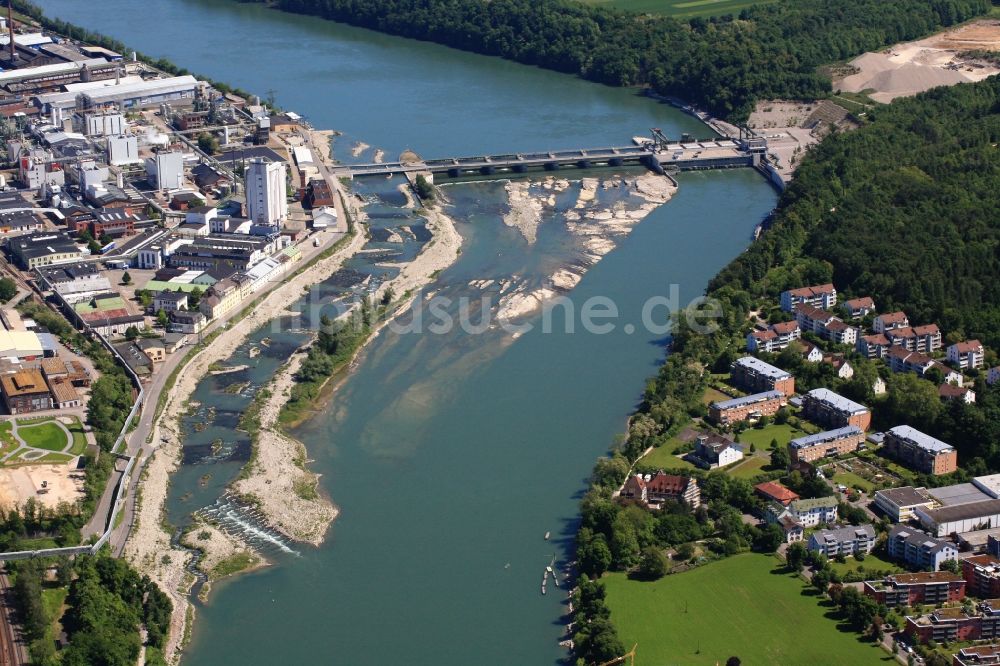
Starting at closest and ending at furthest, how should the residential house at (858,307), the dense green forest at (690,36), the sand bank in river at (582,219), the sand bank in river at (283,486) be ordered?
the sand bank in river at (283,486), the residential house at (858,307), the sand bank in river at (582,219), the dense green forest at (690,36)

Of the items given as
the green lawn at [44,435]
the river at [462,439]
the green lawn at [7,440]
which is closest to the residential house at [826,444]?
the river at [462,439]

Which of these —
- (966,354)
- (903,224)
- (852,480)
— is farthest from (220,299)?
(903,224)

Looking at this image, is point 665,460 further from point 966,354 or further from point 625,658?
point 966,354

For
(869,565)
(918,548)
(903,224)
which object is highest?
(903,224)

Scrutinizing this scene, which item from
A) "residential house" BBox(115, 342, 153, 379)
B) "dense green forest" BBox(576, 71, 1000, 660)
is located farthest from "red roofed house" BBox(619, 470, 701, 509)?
"residential house" BBox(115, 342, 153, 379)

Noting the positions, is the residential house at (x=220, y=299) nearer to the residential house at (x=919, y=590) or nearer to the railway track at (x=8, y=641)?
the railway track at (x=8, y=641)

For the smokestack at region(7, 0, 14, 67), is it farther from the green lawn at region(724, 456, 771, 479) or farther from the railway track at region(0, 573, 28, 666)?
the green lawn at region(724, 456, 771, 479)
